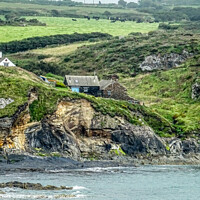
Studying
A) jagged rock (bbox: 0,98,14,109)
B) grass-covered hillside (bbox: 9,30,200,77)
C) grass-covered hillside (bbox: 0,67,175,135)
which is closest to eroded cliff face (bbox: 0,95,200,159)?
grass-covered hillside (bbox: 0,67,175,135)

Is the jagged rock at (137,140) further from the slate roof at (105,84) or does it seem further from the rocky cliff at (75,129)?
the slate roof at (105,84)

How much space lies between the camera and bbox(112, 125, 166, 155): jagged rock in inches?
3351

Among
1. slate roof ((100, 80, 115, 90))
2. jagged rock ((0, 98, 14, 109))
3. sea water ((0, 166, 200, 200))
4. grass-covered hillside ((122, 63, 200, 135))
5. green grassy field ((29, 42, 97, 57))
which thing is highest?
jagged rock ((0, 98, 14, 109))

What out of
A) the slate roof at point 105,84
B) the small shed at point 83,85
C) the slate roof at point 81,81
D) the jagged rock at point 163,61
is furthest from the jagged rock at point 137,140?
the jagged rock at point 163,61

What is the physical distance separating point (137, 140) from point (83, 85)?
2581 cm

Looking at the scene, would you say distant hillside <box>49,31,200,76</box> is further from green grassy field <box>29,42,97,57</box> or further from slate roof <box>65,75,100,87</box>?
slate roof <box>65,75,100,87</box>

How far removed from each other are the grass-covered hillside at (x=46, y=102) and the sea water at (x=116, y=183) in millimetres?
10809

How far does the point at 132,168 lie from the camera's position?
78.8m

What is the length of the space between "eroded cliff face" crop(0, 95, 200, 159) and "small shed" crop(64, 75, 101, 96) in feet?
74.1

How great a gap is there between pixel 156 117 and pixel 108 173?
968 inches

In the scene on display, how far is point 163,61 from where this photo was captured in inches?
6038

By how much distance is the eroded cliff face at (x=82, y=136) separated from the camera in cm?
7699

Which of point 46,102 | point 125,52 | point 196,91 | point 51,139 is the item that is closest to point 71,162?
point 51,139

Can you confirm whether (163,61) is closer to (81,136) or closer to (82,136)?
(82,136)
